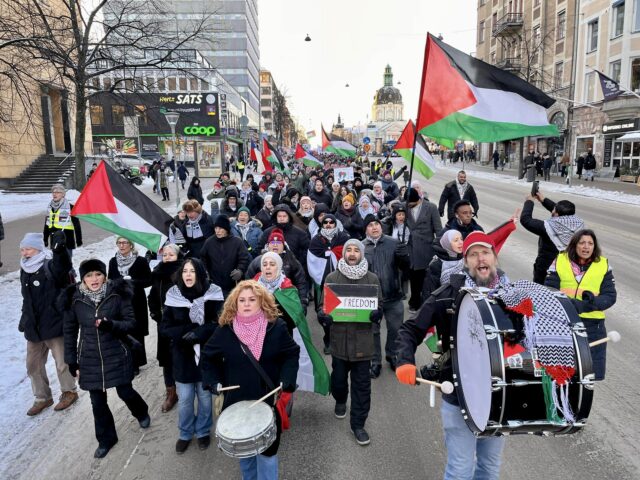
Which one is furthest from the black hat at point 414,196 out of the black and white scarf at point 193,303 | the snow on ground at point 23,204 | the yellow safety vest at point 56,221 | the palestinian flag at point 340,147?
the snow on ground at point 23,204

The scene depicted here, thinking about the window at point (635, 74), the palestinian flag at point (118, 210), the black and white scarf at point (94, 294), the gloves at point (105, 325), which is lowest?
the gloves at point (105, 325)

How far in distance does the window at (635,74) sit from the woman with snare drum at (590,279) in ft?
102

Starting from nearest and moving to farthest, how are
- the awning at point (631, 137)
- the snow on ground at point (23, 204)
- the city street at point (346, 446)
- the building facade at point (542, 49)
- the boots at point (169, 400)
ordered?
the city street at point (346, 446)
the boots at point (169, 400)
the snow on ground at point (23, 204)
the awning at point (631, 137)
the building facade at point (542, 49)

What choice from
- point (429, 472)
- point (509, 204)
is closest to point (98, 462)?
point (429, 472)

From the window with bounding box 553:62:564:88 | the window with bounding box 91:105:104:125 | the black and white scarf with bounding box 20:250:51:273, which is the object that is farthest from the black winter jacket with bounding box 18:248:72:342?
the window with bounding box 91:105:104:125

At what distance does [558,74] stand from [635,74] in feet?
36.3

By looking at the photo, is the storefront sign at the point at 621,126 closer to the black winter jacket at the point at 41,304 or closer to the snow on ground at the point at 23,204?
the snow on ground at the point at 23,204

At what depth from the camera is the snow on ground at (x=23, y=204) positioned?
57.4ft

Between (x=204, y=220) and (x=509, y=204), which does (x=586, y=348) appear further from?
(x=509, y=204)

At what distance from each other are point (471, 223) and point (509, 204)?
14.9m

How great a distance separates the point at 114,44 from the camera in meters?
16.0

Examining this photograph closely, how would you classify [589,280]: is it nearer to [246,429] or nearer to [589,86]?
[246,429]

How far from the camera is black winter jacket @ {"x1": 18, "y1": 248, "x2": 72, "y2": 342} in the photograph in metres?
4.66

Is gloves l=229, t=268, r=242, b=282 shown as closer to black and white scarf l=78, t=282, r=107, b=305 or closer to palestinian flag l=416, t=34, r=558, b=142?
black and white scarf l=78, t=282, r=107, b=305
